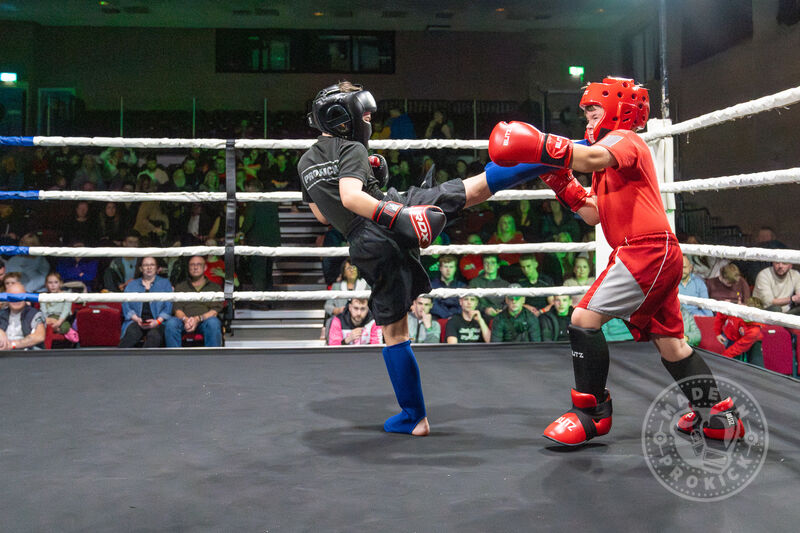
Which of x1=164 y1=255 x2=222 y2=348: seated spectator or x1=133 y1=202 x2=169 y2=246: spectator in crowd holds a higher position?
x1=133 y1=202 x2=169 y2=246: spectator in crowd

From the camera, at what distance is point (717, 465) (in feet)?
4.83

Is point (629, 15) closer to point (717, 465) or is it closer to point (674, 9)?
point (674, 9)

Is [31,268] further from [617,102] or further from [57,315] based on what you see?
[617,102]

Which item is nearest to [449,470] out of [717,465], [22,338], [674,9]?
[717,465]

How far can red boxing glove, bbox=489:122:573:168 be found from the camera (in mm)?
1533

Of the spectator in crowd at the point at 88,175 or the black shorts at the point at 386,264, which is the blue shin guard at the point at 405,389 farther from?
the spectator in crowd at the point at 88,175

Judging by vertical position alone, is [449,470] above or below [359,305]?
below

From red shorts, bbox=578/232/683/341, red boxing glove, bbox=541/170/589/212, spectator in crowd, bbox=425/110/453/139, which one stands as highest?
spectator in crowd, bbox=425/110/453/139

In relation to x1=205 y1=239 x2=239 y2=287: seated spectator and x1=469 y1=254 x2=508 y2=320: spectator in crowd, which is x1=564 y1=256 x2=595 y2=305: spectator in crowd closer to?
x1=469 y1=254 x2=508 y2=320: spectator in crowd

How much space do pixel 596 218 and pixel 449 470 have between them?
33.4 inches

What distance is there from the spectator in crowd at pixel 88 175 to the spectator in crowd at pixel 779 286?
561 cm

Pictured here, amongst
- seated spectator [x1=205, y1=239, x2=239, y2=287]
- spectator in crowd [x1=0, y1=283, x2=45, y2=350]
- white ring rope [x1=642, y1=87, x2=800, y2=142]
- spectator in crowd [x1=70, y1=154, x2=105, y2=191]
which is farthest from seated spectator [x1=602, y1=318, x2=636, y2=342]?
spectator in crowd [x1=70, y1=154, x2=105, y2=191]

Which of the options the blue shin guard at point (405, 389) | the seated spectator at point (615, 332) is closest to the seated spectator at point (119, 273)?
the seated spectator at point (615, 332)

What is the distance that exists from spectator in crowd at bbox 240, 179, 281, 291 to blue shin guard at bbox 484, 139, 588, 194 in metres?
3.92
